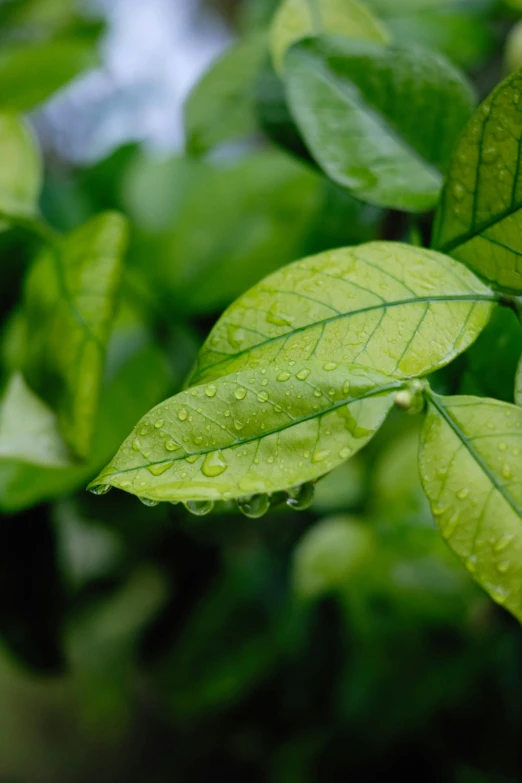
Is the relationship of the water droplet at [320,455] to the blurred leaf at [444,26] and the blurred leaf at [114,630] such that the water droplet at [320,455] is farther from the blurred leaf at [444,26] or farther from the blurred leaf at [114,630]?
the blurred leaf at [114,630]

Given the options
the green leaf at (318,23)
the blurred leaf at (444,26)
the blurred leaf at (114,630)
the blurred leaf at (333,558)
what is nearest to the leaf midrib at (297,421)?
the green leaf at (318,23)

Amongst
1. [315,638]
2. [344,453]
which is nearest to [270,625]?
[315,638]

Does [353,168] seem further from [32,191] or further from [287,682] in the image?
[287,682]

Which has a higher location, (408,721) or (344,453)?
(344,453)

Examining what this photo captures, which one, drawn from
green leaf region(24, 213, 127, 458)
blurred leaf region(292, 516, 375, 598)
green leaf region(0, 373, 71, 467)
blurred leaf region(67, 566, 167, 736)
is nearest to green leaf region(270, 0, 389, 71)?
green leaf region(24, 213, 127, 458)

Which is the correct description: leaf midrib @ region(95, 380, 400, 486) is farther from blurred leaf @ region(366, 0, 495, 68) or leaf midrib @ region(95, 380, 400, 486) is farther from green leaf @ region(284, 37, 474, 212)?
blurred leaf @ region(366, 0, 495, 68)

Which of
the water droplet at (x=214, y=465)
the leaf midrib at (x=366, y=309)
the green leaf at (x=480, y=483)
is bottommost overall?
the green leaf at (x=480, y=483)

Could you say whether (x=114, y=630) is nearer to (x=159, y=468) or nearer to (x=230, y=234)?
(x=230, y=234)
